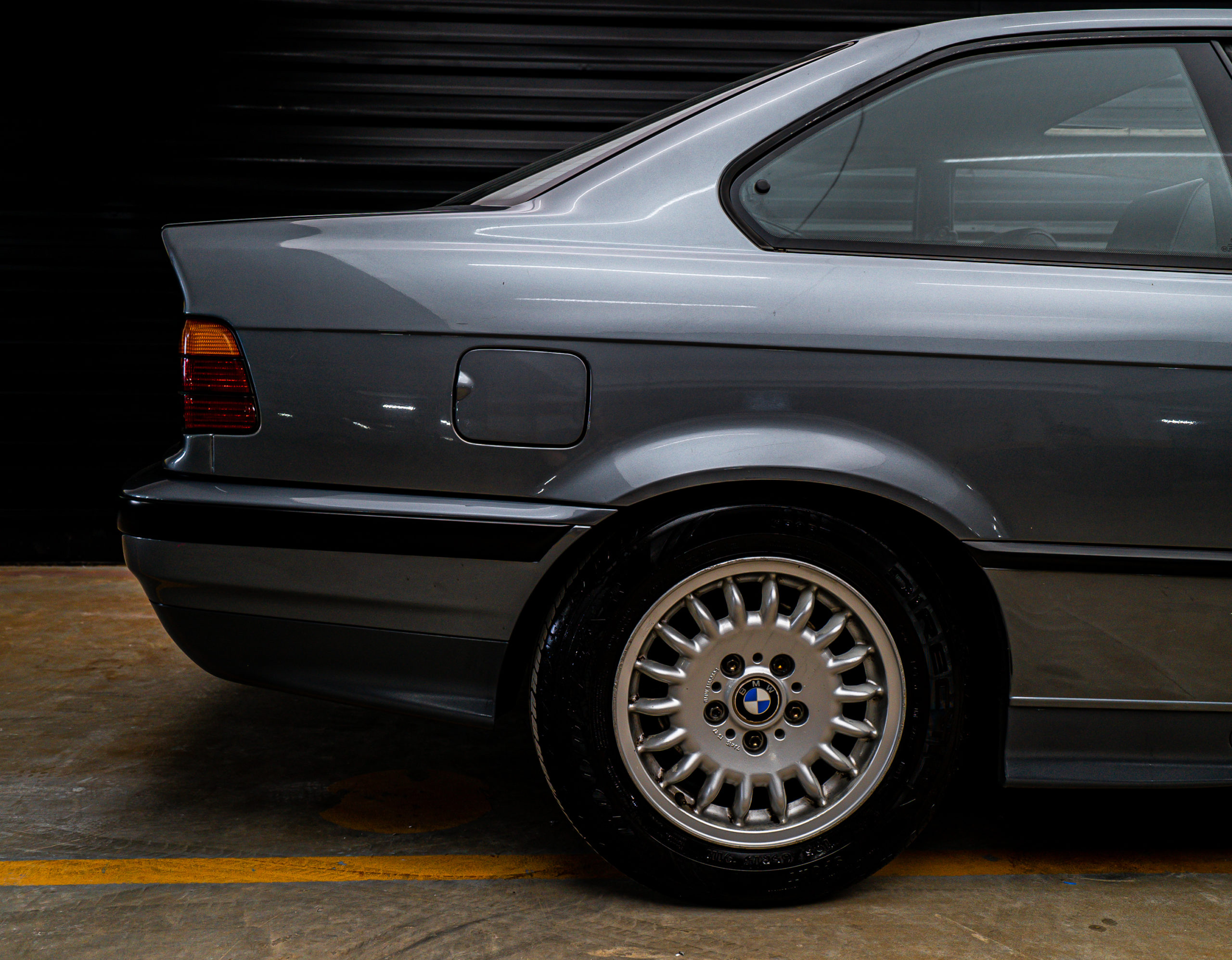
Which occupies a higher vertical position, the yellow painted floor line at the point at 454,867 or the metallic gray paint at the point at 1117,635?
the metallic gray paint at the point at 1117,635

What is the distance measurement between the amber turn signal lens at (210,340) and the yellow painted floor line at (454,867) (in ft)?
3.15

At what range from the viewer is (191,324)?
1.67m

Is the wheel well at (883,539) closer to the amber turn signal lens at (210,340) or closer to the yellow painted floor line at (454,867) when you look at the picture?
the yellow painted floor line at (454,867)

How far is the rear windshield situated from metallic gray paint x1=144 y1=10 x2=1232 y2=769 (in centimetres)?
19

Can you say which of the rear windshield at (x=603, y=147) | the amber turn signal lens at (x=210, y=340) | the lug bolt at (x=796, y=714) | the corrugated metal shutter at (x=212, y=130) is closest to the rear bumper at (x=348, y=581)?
the amber turn signal lens at (x=210, y=340)

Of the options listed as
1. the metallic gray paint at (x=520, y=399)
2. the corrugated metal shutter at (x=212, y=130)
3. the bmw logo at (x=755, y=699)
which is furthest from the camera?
the corrugated metal shutter at (x=212, y=130)

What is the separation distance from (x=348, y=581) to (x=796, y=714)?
0.81 m

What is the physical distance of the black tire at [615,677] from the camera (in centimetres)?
165

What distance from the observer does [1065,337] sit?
1618mm

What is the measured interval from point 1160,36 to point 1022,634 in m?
1.16

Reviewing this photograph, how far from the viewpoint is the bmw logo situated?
1.70 meters

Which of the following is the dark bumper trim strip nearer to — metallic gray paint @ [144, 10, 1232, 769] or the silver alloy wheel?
metallic gray paint @ [144, 10, 1232, 769]

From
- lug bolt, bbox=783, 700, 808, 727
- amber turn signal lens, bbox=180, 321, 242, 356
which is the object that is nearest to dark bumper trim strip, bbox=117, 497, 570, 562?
amber turn signal lens, bbox=180, 321, 242, 356

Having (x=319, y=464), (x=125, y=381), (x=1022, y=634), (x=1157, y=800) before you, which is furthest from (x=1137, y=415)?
(x=125, y=381)
